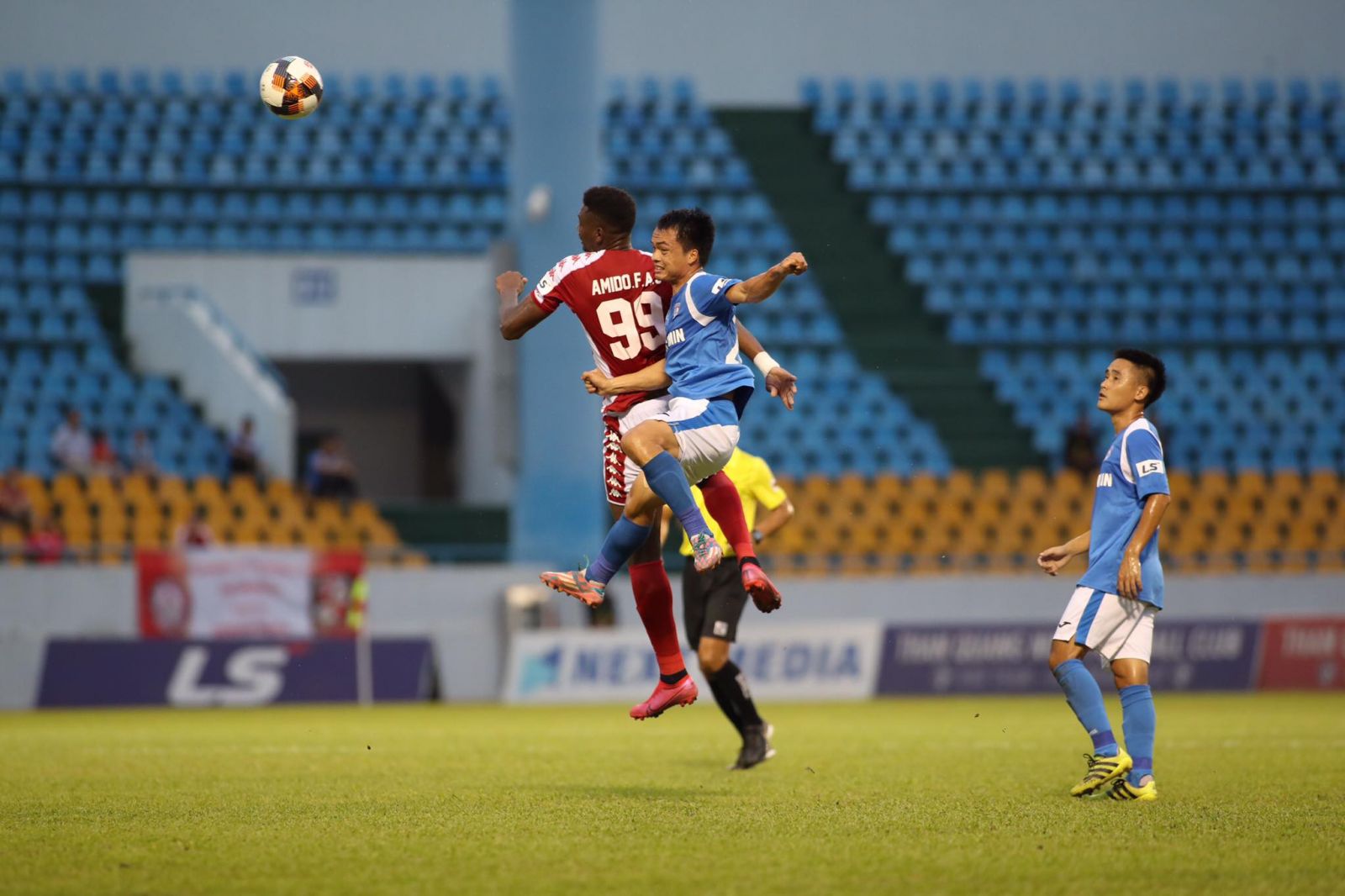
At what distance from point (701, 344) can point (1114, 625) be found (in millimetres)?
2191

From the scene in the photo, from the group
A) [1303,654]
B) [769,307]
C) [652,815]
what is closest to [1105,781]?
[652,815]

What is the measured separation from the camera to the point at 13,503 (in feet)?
57.3

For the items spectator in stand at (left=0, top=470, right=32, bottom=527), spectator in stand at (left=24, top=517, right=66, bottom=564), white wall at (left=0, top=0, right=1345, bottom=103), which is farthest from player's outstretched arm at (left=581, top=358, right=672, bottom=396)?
white wall at (left=0, top=0, right=1345, bottom=103)

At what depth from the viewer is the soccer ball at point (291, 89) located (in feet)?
28.1

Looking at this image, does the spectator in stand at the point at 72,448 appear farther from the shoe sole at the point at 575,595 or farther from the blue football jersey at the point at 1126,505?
the blue football jersey at the point at 1126,505

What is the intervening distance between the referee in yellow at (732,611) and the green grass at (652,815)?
0.33m

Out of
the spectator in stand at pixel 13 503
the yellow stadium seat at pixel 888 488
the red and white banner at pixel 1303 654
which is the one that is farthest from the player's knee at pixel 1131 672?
the spectator in stand at pixel 13 503

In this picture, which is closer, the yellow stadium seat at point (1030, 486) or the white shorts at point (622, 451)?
the white shorts at point (622, 451)

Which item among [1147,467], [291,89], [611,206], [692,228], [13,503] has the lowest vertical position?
[13,503]

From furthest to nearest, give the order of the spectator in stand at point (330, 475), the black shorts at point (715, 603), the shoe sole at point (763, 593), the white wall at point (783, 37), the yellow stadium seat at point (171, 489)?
the white wall at point (783, 37) < the spectator in stand at point (330, 475) < the yellow stadium seat at point (171, 489) < the black shorts at point (715, 603) < the shoe sole at point (763, 593)

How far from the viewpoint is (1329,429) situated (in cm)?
2316

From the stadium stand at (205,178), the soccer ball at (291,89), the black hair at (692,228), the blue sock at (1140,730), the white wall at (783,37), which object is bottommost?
the blue sock at (1140,730)

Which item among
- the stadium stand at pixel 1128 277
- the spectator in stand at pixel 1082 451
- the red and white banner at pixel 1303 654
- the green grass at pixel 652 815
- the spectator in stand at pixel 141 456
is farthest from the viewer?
the spectator in stand at pixel 1082 451

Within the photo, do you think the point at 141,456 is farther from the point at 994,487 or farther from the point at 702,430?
the point at 702,430
